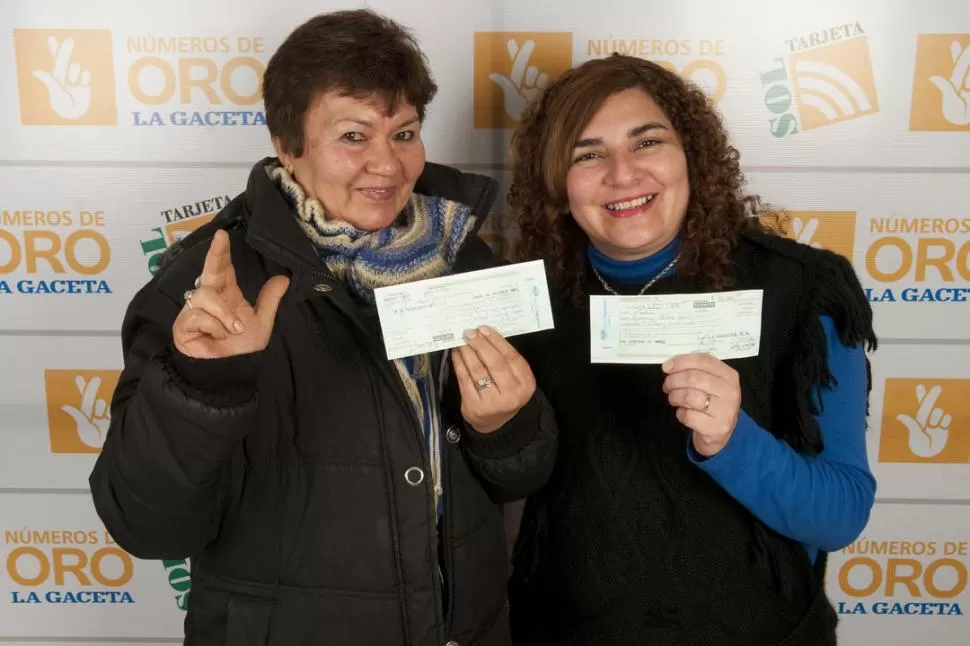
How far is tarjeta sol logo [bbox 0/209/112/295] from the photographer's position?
2.20 metres

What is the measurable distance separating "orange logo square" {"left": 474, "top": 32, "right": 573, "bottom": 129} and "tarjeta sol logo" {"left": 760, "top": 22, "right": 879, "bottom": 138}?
1.88 feet

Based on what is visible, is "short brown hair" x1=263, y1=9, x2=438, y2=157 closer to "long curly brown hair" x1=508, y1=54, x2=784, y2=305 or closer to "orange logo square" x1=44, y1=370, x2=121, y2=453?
"long curly brown hair" x1=508, y1=54, x2=784, y2=305

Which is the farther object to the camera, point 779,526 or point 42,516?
point 42,516

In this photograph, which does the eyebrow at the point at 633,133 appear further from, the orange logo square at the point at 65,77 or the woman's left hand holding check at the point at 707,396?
the orange logo square at the point at 65,77

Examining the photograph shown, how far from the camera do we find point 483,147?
7.23ft

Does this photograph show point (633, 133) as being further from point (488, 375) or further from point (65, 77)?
point (65, 77)

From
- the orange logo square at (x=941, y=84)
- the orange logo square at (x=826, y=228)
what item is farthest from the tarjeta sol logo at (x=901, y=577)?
the orange logo square at (x=941, y=84)

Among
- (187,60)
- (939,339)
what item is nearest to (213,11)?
(187,60)

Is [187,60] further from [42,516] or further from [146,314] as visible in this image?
[42,516]

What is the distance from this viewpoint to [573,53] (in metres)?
2.16

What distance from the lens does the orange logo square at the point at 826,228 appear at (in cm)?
222

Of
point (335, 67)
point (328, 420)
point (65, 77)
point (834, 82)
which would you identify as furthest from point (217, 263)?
point (834, 82)

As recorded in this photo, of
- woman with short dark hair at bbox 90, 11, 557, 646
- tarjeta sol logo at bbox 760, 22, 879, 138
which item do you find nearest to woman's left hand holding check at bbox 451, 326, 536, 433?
woman with short dark hair at bbox 90, 11, 557, 646

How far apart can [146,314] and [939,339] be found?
2.11 meters
